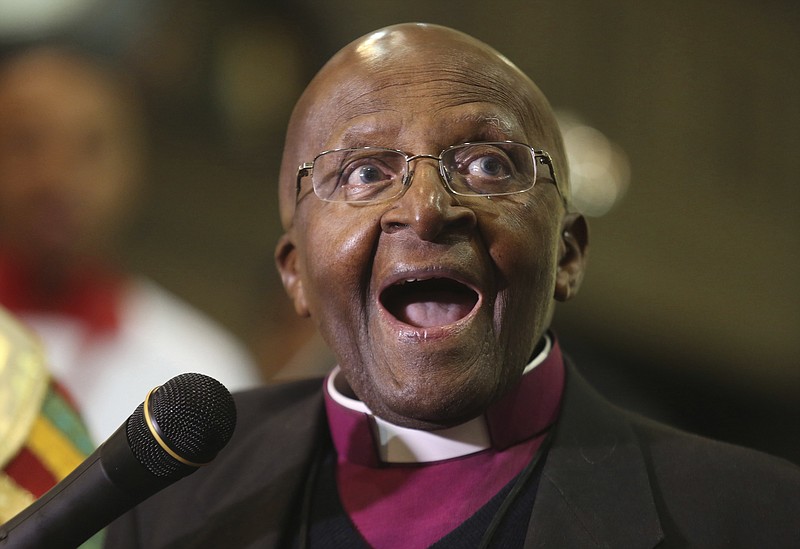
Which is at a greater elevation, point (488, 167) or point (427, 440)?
point (488, 167)

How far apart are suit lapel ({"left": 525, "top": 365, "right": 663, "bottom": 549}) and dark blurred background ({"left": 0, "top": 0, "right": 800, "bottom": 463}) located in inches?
79.3

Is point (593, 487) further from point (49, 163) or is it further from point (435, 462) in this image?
point (49, 163)

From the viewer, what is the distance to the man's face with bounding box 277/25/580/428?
4.63ft

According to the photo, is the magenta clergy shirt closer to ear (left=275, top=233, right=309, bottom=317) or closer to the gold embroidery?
ear (left=275, top=233, right=309, bottom=317)

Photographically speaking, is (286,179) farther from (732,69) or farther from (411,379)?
(732,69)

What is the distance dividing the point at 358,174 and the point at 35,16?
2501 millimetres

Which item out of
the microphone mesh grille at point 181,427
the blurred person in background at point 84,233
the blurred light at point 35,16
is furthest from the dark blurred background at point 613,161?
the microphone mesh grille at point 181,427

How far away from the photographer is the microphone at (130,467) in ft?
4.10

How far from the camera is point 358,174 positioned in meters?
1.54

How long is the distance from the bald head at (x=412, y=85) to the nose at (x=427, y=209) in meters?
0.07

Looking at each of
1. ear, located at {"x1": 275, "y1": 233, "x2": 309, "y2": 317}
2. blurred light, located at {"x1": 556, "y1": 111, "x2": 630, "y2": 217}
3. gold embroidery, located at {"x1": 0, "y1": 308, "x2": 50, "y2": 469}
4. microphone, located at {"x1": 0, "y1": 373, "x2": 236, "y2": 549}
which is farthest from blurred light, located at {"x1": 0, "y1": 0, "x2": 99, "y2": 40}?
microphone, located at {"x1": 0, "y1": 373, "x2": 236, "y2": 549}

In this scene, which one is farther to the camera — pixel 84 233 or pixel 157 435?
pixel 84 233

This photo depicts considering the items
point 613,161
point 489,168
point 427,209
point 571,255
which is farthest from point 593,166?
point 427,209

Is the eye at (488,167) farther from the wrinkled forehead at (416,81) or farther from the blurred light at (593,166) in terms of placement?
the blurred light at (593,166)
